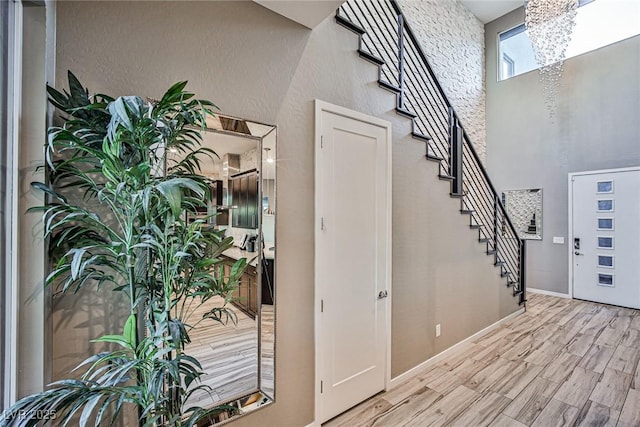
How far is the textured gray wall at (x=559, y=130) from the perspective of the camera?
497 centimetres

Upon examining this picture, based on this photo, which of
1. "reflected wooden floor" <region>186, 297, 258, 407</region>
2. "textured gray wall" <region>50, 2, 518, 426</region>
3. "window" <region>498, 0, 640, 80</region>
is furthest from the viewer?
"window" <region>498, 0, 640, 80</region>

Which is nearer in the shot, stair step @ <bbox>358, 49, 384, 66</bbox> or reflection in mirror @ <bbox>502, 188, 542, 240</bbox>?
stair step @ <bbox>358, 49, 384, 66</bbox>

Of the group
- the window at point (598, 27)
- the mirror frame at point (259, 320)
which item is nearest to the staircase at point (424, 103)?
the mirror frame at point (259, 320)

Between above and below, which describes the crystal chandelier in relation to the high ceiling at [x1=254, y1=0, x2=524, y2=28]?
above

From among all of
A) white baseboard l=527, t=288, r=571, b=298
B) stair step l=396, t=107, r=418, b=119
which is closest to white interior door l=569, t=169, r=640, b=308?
white baseboard l=527, t=288, r=571, b=298

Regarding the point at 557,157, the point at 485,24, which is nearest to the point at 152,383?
the point at 557,157

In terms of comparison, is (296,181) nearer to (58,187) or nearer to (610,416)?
(58,187)

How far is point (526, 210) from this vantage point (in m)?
6.18

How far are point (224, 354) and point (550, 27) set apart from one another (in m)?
6.54

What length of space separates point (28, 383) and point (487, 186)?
4.65m

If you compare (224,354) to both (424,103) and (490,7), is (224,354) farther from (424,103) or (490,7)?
(490,7)

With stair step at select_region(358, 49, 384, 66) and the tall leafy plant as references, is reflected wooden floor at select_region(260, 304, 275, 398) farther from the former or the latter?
stair step at select_region(358, 49, 384, 66)

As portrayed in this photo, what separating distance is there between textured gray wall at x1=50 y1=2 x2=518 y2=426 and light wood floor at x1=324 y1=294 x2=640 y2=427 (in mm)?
325

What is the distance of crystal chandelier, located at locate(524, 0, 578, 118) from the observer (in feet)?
14.7
